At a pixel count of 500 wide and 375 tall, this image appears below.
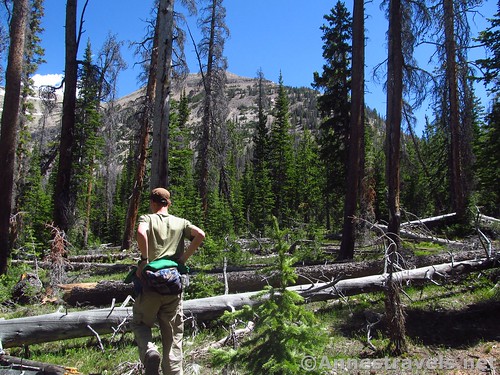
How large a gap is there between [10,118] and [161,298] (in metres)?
8.23

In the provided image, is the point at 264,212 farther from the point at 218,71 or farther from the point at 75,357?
the point at 75,357

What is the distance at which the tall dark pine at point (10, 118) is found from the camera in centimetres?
923

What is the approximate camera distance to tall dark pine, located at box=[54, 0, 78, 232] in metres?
10.1

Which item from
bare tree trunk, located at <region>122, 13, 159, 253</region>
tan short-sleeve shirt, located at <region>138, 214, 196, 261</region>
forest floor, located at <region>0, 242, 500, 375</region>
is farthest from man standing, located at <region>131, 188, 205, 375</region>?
bare tree trunk, located at <region>122, 13, 159, 253</region>

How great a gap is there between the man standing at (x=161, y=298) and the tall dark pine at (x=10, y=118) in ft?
23.5

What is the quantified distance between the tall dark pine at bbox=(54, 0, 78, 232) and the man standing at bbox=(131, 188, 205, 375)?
721cm

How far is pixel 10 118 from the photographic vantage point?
9430mm

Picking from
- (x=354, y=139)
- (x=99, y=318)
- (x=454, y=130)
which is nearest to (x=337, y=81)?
(x=454, y=130)

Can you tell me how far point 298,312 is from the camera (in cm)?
298

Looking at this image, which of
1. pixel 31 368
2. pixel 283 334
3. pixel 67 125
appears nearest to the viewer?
pixel 283 334

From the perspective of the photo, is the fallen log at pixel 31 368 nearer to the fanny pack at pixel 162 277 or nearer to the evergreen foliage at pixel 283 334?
the fanny pack at pixel 162 277

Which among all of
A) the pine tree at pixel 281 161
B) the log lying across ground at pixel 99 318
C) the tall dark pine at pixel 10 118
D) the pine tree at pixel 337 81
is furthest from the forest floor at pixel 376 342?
the pine tree at pixel 281 161

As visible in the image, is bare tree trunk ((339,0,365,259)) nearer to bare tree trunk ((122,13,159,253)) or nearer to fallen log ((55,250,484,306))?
fallen log ((55,250,484,306))

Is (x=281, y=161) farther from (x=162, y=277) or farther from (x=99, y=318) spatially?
(x=162, y=277)
